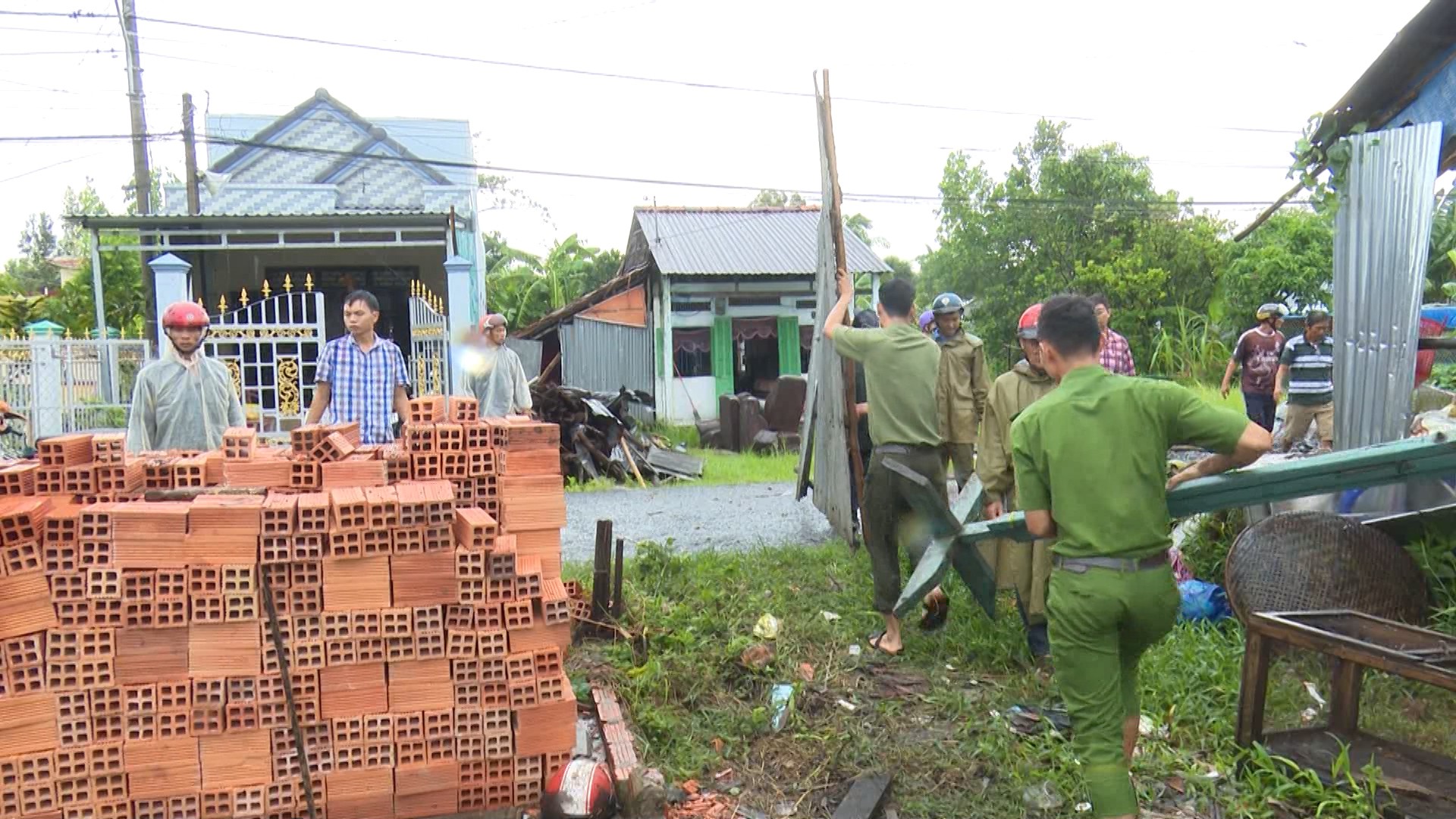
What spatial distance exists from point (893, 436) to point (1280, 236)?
61.6 feet

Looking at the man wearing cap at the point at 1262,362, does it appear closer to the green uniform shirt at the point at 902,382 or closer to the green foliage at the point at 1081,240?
the green uniform shirt at the point at 902,382

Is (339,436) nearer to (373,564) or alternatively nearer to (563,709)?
(373,564)

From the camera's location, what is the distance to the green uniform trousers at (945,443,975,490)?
575 cm

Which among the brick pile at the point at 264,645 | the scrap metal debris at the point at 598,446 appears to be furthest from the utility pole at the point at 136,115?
the brick pile at the point at 264,645

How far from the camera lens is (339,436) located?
3945 millimetres

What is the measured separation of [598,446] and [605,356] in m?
6.99

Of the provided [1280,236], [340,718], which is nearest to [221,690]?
[340,718]

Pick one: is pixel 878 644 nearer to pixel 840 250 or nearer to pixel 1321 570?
pixel 1321 570

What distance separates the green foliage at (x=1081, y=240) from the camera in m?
21.1

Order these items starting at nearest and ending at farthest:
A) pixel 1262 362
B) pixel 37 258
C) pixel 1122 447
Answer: pixel 1122 447 → pixel 1262 362 → pixel 37 258

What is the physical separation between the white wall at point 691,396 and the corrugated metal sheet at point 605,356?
0.62 meters

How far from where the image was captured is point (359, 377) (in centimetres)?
559

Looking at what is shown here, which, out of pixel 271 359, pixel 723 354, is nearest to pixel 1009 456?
pixel 271 359

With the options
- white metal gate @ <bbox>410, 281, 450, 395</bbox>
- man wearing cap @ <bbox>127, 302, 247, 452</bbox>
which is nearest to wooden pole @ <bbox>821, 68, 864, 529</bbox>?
man wearing cap @ <bbox>127, 302, 247, 452</bbox>
